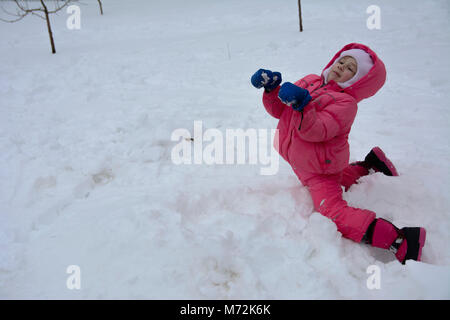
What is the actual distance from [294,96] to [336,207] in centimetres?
80

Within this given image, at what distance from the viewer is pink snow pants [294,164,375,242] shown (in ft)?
5.82

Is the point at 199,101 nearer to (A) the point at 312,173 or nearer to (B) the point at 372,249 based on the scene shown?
(A) the point at 312,173

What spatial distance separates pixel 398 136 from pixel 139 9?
9272 mm

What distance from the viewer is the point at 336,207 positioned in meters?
1.88

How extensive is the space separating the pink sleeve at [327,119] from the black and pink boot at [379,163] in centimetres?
71

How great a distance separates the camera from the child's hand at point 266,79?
182 cm

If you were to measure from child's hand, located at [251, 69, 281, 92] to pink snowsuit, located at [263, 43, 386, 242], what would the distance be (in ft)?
0.25
